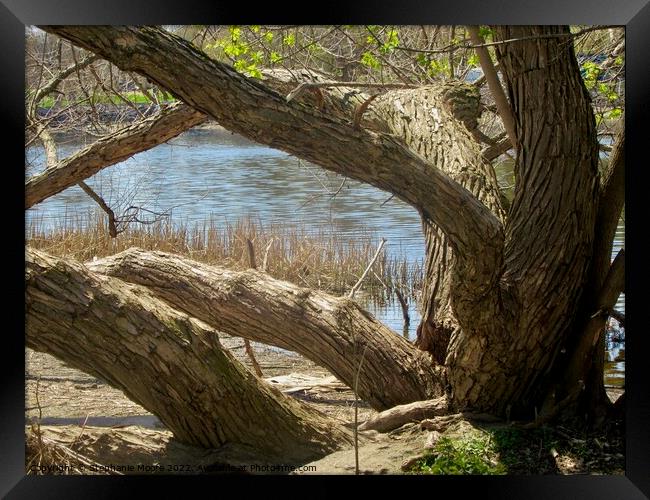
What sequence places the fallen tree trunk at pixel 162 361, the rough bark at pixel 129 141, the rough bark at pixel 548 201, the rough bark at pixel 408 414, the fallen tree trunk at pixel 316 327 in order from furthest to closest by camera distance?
the rough bark at pixel 129 141 < the fallen tree trunk at pixel 316 327 < the rough bark at pixel 408 414 < the rough bark at pixel 548 201 < the fallen tree trunk at pixel 162 361

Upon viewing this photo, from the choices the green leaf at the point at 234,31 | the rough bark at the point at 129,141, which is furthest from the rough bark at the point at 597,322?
the rough bark at the point at 129,141

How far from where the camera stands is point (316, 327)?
3807 millimetres

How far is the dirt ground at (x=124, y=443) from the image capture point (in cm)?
328

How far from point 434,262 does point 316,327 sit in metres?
0.65

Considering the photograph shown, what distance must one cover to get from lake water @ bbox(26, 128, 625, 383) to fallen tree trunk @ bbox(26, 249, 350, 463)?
2.73 ft

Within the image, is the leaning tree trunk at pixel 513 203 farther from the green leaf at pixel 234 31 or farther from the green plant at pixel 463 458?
the green leaf at pixel 234 31

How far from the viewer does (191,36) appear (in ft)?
10.9

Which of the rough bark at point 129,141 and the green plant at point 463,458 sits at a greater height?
the rough bark at point 129,141

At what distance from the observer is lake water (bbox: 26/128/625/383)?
3.97 m
